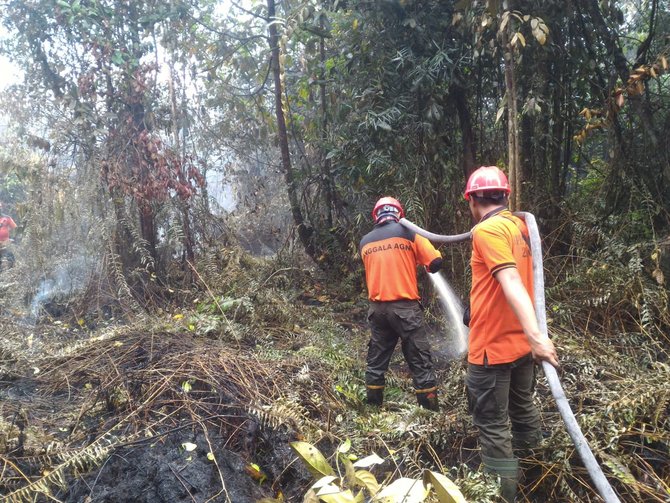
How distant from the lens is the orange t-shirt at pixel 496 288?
2518 millimetres

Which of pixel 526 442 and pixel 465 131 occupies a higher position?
pixel 465 131

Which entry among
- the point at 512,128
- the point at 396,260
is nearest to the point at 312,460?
the point at 396,260

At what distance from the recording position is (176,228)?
7027mm

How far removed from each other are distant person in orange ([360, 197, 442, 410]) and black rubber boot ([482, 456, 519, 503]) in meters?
1.20

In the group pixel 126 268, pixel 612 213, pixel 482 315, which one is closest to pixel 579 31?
pixel 612 213

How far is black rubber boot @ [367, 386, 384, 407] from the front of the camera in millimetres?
4000

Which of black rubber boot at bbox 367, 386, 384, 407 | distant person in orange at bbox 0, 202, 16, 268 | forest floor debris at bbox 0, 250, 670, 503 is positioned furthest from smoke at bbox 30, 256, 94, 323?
black rubber boot at bbox 367, 386, 384, 407

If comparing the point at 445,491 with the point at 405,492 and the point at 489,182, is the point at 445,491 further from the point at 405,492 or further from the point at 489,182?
the point at 489,182

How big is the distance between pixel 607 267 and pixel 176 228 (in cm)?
528

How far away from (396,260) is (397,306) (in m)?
0.36

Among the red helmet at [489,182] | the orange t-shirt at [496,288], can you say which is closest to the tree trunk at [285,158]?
the red helmet at [489,182]

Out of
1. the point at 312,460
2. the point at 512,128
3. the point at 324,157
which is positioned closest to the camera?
the point at 312,460

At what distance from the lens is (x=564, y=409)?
2195 mm

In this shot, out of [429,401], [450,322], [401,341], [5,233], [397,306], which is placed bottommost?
[429,401]
